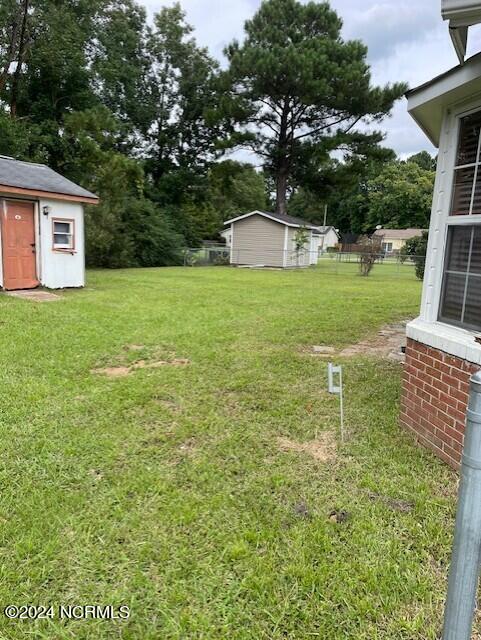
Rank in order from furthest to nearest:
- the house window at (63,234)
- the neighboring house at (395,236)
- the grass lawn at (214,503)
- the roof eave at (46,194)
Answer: the neighboring house at (395,236) < the house window at (63,234) < the roof eave at (46,194) < the grass lawn at (214,503)

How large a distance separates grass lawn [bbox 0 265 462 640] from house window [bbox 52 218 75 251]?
5.93 meters

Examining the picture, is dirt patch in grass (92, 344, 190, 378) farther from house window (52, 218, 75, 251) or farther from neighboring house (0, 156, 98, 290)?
house window (52, 218, 75, 251)

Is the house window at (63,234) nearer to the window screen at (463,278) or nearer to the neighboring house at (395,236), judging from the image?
the window screen at (463,278)

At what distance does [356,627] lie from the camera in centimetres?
172

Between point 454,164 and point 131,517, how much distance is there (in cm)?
305

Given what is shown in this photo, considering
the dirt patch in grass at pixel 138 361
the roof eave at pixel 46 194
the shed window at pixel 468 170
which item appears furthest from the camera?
the roof eave at pixel 46 194

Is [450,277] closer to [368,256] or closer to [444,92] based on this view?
[444,92]

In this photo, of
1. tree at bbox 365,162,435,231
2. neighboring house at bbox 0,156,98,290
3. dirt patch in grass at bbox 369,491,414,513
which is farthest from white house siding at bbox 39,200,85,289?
tree at bbox 365,162,435,231

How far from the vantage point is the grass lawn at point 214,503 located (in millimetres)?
1803

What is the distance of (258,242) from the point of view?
76.6 feet

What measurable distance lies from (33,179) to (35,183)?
0.35m

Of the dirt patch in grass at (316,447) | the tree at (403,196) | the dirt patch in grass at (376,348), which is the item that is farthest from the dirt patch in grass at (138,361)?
the tree at (403,196)

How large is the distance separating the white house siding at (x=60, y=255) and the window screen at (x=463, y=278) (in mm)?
9271

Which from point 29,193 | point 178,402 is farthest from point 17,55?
point 178,402
